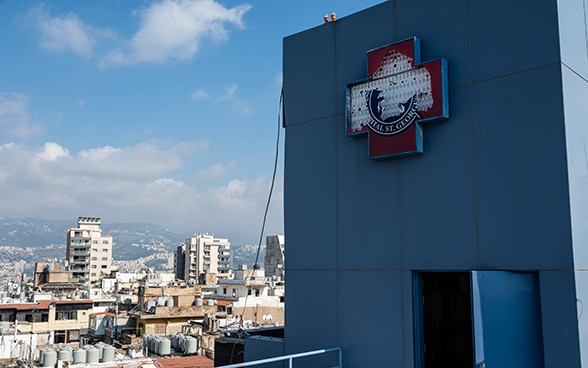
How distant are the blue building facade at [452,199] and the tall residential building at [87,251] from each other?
4859 inches

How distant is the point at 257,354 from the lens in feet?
31.5

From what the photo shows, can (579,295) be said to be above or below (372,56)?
below

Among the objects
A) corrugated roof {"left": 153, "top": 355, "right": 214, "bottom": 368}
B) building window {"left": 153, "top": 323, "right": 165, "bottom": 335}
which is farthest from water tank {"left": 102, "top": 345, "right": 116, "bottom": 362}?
building window {"left": 153, "top": 323, "right": 165, "bottom": 335}

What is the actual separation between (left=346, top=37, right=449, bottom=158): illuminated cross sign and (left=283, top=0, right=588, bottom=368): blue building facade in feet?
0.60

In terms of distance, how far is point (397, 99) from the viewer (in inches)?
312

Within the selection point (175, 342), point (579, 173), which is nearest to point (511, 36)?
point (579, 173)

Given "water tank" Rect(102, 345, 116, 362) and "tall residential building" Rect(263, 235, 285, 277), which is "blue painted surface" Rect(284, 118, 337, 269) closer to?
"water tank" Rect(102, 345, 116, 362)

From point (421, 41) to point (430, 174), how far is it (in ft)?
6.21

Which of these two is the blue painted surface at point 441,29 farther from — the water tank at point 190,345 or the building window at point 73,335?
the building window at point 73,335

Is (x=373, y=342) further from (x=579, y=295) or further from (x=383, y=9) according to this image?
(x=383, y=9)

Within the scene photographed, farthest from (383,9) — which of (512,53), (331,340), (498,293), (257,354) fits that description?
(257,354)

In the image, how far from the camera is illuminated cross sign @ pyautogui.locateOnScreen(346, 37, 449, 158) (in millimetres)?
7516

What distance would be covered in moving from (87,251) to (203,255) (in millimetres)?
30521

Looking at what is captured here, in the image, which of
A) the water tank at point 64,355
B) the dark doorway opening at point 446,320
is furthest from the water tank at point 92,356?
the dark doorway opening at point 446,320
